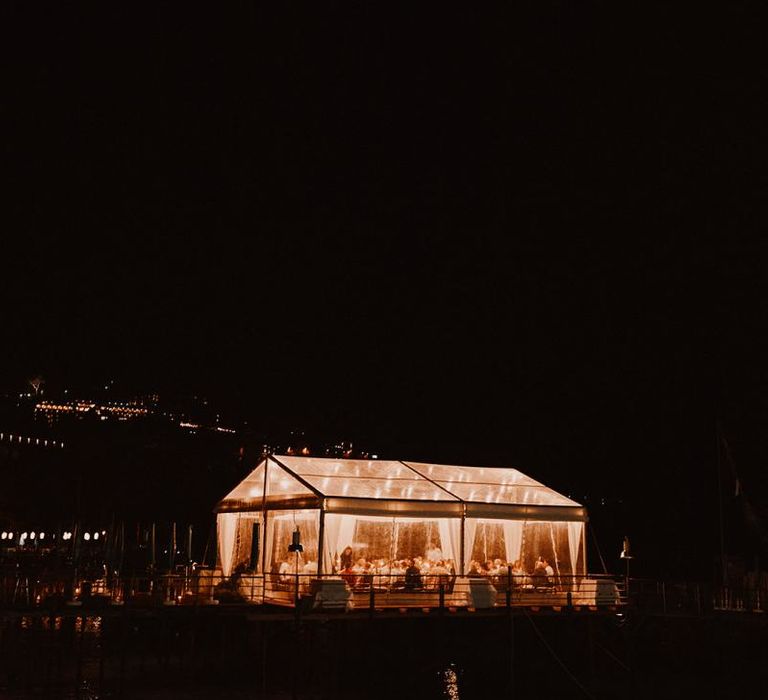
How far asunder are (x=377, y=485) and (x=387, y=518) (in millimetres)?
1786

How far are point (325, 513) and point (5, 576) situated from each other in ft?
29.5

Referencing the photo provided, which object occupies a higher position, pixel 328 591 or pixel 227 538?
pixel 227 538

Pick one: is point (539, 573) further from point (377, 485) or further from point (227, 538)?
point (227, 538)

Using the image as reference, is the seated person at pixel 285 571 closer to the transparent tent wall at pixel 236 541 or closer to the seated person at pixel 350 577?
the seated person at pixel 350 577

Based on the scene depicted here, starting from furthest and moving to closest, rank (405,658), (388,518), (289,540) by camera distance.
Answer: (405,658), (289,540), (388,518)

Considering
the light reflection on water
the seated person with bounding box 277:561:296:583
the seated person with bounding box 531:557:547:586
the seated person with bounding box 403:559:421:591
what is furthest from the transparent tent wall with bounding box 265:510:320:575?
the seated person with bounding box 531:557:547:586

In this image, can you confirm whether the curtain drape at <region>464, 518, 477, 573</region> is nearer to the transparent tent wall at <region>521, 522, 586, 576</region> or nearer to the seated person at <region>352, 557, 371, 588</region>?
the transparent tent wall at <region>521, 522, 586, 576</region>

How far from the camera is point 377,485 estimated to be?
1226 inches

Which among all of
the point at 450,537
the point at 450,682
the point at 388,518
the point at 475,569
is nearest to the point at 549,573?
the point at 475,569

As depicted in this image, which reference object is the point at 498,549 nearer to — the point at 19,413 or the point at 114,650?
the point at 114,650

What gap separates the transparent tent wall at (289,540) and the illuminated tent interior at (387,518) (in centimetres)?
3

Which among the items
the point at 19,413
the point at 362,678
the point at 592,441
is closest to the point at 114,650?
the point at 362,678

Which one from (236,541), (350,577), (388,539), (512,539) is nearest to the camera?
(350,577)

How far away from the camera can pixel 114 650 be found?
3934cm
